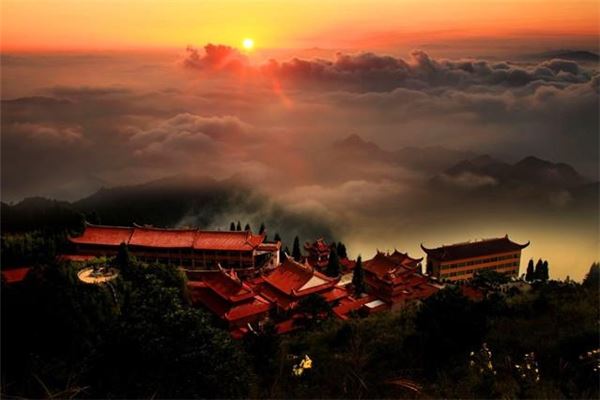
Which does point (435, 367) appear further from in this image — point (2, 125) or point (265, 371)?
point (2, 125)

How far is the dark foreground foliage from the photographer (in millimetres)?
2547

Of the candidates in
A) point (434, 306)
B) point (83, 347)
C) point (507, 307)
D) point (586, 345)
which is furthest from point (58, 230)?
point (586, 345)

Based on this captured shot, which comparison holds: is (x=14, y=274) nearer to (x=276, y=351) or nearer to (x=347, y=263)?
(x=276, y=351)

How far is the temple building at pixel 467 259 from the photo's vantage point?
7.23 metres

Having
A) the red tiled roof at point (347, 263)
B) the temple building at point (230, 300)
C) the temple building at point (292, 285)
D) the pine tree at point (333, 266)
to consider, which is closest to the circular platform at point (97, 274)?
the temple building at point (230, 300)

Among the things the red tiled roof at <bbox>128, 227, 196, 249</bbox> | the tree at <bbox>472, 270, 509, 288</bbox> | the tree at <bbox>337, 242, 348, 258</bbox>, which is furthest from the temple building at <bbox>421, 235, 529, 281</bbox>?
the red tiled roof at <bbox>128, 227, 196, 249</bbox>

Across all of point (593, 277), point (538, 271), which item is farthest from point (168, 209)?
point (538, 271)

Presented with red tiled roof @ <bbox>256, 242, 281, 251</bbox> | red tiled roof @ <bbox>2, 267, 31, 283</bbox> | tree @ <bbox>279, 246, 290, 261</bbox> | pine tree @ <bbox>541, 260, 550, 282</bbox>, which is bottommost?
red tiled roof @ <bbox>2, 267, 31, 283</bbox>

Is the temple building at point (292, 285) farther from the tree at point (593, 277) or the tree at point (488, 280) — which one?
the tree at point (593, 277)

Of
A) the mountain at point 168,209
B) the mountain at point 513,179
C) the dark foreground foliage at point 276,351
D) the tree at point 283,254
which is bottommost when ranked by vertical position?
the dark foreground foliage at point 276,351

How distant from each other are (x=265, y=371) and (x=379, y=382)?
0.77 metres

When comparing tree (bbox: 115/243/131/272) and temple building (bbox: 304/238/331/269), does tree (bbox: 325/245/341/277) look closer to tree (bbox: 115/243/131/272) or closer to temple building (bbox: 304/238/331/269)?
temple building (bbox: 304/238/331/269)

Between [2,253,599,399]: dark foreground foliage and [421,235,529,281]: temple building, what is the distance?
282cm

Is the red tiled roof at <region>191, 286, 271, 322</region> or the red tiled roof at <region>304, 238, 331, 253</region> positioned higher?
the red tiled roof at <region>304, 238, 331, 253</region>
